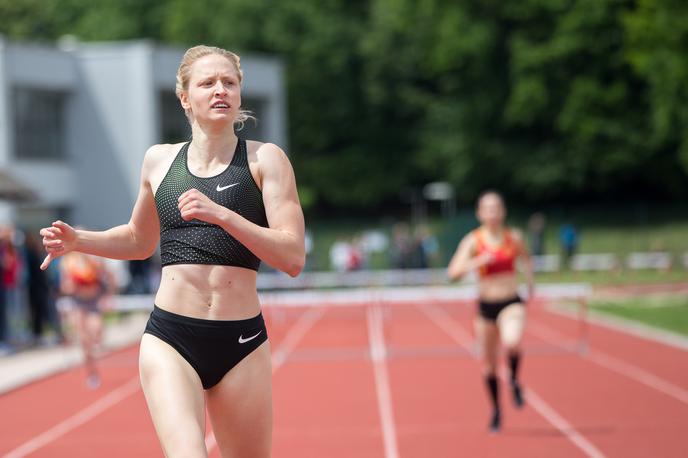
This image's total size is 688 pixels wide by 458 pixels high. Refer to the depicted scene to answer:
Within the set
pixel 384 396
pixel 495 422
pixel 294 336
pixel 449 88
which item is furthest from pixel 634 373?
pixel 449 88

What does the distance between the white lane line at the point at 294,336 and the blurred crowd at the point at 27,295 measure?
2599mm

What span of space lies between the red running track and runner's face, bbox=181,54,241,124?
17.3 ft

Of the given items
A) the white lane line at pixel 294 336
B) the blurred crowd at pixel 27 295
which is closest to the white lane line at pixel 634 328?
the white lane line at pixel 294 336

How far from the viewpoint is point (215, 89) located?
4.39 meters

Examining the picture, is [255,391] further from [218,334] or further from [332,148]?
[332,148]

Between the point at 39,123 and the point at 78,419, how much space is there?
28892 mm

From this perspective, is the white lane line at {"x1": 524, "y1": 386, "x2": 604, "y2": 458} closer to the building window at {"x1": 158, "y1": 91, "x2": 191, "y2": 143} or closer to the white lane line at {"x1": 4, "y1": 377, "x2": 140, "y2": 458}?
the white lane line at {"x1": 4, "y1": 377, "x2": 140, "y2": 458}

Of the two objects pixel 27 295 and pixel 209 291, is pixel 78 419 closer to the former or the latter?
pixel 209 291

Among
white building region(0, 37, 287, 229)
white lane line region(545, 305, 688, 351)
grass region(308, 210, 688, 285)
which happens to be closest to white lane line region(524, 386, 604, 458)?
white lane line region(545, 305, 688, 351)

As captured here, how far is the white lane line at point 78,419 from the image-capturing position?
10070 millimetres

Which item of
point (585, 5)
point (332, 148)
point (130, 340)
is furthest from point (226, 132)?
point (332, 148)

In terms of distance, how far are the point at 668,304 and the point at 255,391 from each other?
2281cm

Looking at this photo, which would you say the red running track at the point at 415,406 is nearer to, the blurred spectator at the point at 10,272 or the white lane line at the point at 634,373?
the white lane line at the point at 634,373

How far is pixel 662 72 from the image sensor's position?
134 feet
